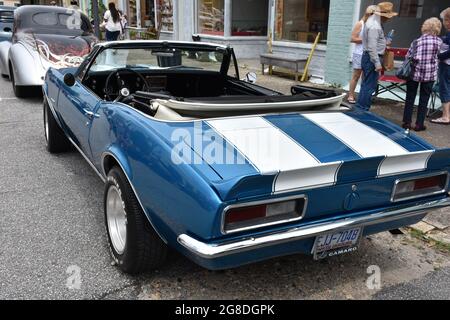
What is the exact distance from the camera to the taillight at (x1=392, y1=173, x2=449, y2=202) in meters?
→ 2.61

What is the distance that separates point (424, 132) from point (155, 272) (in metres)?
4.57

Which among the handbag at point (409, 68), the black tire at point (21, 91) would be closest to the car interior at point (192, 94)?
the handbag at point (409, 68)

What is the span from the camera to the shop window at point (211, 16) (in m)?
13.7

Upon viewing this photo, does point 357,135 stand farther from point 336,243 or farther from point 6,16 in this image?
point 6,16

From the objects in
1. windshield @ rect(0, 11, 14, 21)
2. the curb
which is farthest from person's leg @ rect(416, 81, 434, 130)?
windshield @ rect(0, 11, 14, 21)

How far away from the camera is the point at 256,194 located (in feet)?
6.99

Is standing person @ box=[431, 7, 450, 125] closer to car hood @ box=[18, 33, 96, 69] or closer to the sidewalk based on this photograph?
the sidewalk

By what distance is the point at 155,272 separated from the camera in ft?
9.29

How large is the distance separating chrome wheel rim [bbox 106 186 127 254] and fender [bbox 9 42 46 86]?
18.1 feet

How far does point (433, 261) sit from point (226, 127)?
1.81 meters

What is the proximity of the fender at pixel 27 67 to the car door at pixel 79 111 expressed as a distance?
3.94 m

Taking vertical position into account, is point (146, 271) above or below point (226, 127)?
below
